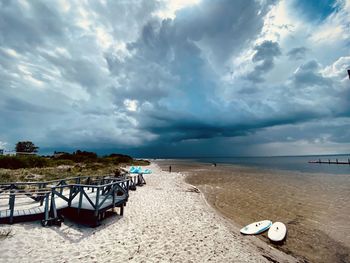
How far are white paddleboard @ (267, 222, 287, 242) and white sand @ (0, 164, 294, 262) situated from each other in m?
0.98

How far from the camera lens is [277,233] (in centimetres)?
974

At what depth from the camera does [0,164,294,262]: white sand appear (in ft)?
20.1

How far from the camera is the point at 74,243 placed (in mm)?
6926

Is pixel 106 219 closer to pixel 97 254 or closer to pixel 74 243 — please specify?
pixel 74 243

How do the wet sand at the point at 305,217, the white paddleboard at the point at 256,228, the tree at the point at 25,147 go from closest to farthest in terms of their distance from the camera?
the wet sand at the point at 305,217 → the white paddleboard at the point at 256,228 → the tree at the point at 25,147

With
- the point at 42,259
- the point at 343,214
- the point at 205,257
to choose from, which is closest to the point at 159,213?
the point at 205,257

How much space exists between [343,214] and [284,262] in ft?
35.1

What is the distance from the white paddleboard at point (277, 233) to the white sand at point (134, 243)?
983mm

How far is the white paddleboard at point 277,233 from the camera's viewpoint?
365 inches

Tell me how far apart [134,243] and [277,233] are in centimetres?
726

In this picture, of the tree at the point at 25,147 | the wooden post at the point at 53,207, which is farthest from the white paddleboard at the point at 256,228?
the tree at the point at 25,147

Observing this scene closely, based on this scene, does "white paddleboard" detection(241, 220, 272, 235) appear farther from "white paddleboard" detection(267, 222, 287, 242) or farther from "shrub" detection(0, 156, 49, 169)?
"shrub" detection(0, 156, 49, 169)

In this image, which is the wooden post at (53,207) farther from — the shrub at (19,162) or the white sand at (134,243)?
the shrub at (19,162)

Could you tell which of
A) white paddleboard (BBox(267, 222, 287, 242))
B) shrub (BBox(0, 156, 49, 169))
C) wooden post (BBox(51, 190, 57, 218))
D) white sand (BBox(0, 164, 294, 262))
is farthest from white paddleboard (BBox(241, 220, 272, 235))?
shrub (BBox(0, 156, 49, 169))
